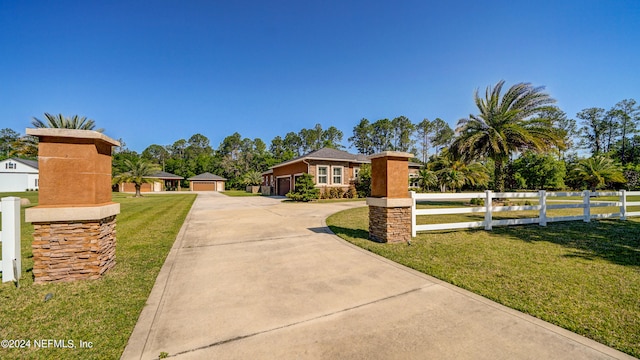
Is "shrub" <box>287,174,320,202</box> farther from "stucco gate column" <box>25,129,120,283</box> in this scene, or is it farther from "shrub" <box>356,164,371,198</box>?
"stucco gate column" <box>25,129,120,283</box>

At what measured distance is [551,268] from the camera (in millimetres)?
4520

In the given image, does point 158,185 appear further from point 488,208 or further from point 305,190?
point 488,208

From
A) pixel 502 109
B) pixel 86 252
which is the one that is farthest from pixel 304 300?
pixel 502 109

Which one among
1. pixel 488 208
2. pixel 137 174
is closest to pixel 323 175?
pixel 488 208

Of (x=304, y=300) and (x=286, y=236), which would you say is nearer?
(x=304, y=300)

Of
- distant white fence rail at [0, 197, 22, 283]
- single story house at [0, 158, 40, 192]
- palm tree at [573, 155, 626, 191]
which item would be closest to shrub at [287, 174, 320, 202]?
distant white fence rail at [0, 197, 22, 283]

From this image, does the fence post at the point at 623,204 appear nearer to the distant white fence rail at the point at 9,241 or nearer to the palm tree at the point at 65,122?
the distant white fence rail at the point at 9,241

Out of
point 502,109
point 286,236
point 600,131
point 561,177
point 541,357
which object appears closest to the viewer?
point 541,357

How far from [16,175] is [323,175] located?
4900cm

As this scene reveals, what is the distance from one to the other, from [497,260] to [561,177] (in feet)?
136

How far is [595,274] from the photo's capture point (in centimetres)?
421

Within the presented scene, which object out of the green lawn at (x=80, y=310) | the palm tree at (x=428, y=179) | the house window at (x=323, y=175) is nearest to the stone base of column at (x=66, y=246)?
the green lawn at (x=80, y=310)

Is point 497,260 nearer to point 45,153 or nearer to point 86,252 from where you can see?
point 86,252

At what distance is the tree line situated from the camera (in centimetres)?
1465
